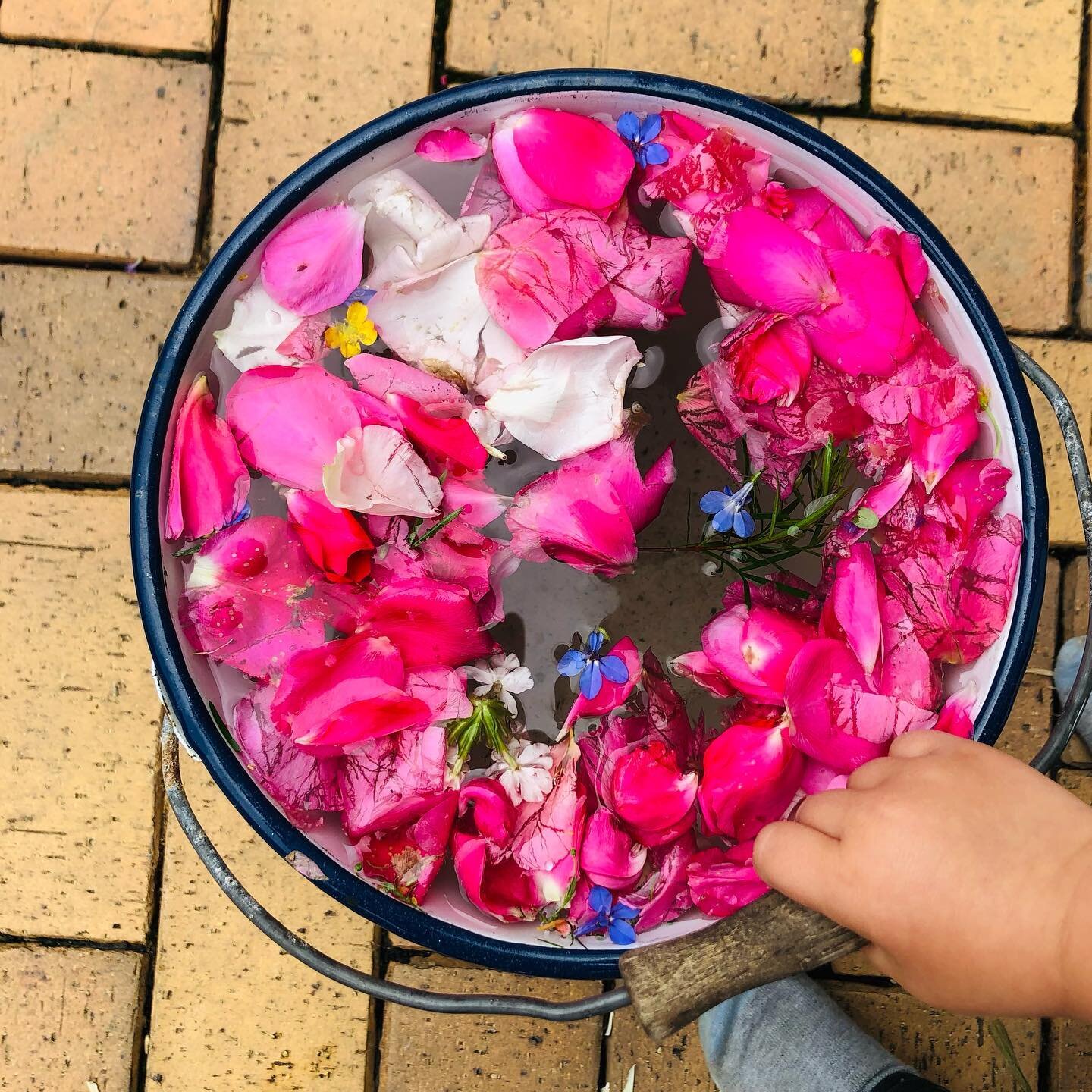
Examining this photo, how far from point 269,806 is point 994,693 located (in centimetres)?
48

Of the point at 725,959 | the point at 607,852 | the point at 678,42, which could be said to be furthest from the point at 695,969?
the point at 678,42

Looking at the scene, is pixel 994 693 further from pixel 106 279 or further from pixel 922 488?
pixel 106 279

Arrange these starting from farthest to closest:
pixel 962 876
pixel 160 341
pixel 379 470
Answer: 1. pixel 160 341
2. pixel 379 470
3. pixel 962 876

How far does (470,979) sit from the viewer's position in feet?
2.97

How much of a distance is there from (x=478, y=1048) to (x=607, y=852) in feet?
1.16

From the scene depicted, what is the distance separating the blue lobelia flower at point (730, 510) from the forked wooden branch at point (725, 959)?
238 mm

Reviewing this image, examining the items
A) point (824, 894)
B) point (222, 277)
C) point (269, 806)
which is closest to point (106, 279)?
point (222, 277)

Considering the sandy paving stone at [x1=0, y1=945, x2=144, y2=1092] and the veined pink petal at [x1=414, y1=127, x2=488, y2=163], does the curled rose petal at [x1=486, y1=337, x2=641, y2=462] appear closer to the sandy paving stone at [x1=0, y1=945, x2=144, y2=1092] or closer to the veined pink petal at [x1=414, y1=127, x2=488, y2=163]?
the veined pink petal at [x1=414, y1=127, x2=488, y2=163]

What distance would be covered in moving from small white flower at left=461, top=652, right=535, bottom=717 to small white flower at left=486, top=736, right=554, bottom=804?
0.04 meters

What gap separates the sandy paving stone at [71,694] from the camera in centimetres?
90

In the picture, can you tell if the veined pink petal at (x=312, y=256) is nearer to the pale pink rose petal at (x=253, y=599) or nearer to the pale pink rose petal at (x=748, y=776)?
the pale pink rose petal at (x=253, y=599)

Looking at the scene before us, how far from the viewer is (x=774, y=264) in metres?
0.67

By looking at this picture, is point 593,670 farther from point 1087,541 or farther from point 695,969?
point 1087,541

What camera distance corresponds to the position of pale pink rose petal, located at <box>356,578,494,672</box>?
2.18ft
